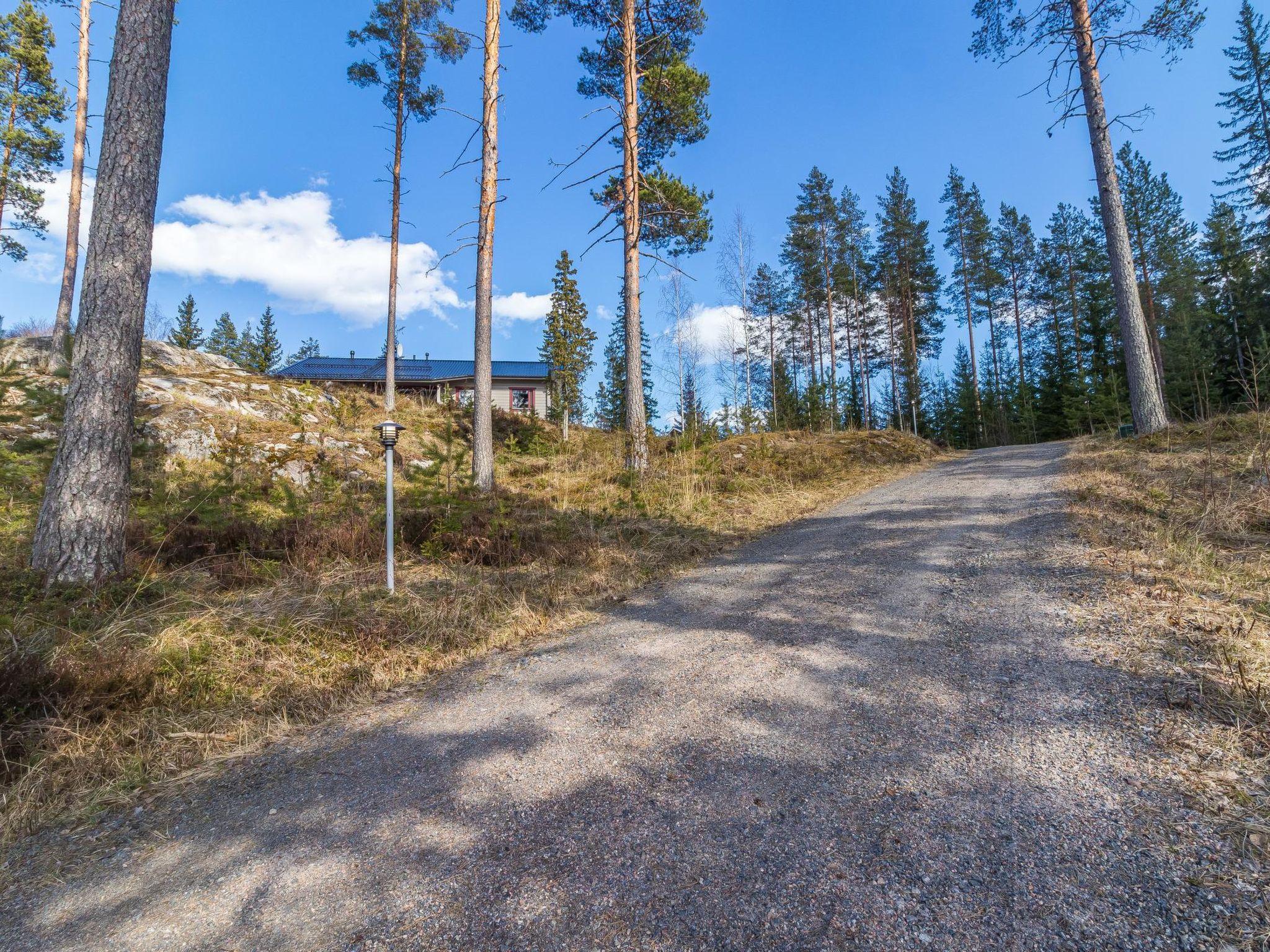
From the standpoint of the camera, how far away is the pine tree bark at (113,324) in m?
4.08

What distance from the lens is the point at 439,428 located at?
15.4 metres

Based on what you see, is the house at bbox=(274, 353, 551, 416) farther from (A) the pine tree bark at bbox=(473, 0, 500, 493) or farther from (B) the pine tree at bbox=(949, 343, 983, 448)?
(B) the pine tree at bbox=(949, 343, 983, 448)

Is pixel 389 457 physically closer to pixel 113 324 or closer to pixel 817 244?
pixel 113 324

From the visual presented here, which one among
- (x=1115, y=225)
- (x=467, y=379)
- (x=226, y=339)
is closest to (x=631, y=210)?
(x=1115, y=225)

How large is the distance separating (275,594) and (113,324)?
2693 mm

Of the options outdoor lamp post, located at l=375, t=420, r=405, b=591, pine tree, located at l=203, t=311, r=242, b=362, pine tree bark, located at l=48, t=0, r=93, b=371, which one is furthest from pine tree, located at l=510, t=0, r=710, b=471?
pine tree, located at l=203, t=311, r=242, b=362

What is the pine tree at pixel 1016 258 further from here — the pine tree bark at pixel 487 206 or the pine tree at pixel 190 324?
the pine tree at pixel 190 324

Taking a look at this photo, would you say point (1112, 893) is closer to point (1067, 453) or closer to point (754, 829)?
point (754, 829)

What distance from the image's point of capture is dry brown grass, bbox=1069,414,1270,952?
1826 millimetres

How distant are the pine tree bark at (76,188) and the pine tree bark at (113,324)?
1410cm

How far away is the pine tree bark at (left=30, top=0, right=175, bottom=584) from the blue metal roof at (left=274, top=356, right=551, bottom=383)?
24.5 meters

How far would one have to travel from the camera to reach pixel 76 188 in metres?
14.0

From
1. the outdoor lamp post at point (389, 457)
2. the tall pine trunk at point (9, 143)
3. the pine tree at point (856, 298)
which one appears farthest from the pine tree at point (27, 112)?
the pine tree at point (856, 298)

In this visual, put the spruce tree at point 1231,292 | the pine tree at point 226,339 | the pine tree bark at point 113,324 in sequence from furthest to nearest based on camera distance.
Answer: the pine tree at point 226,339
the spruce tree at point 1231,292
the pine tree bark at point 113,324
